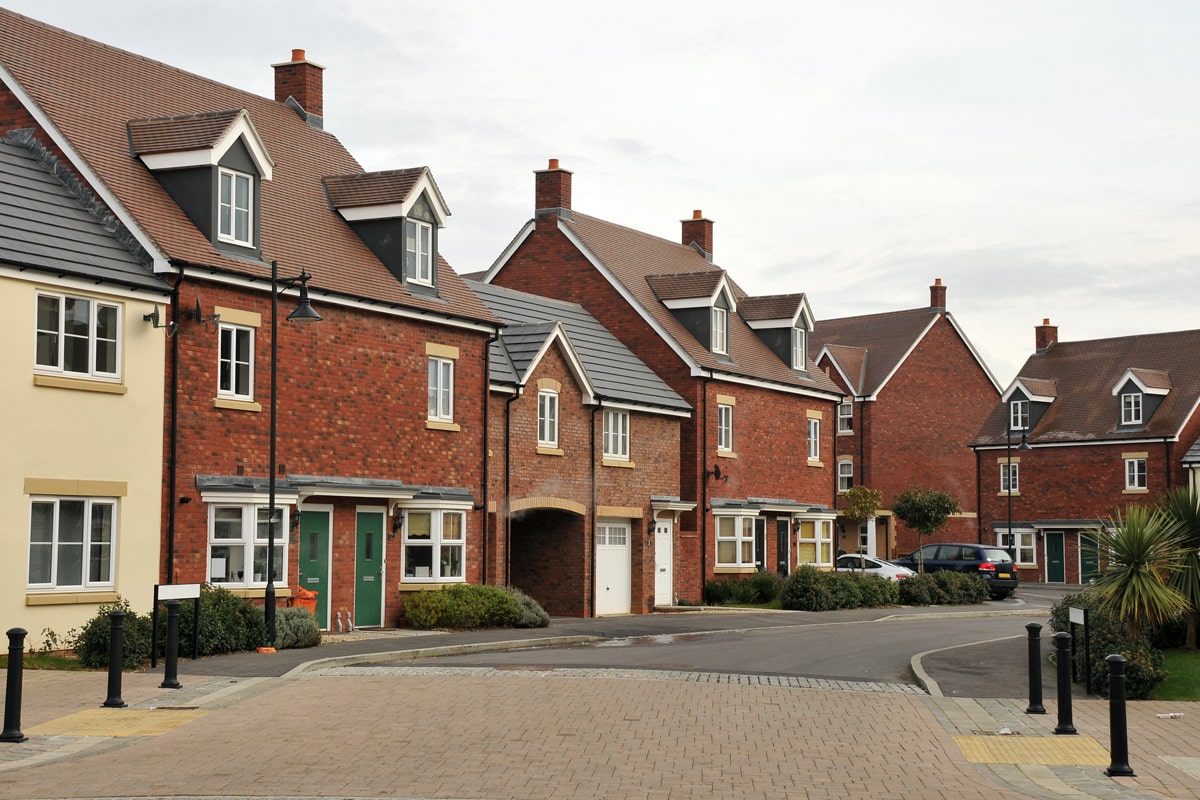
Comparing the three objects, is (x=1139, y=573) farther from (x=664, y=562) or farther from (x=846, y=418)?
(x=846, y=418)

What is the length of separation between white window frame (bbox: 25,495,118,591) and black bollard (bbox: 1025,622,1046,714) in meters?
13.8

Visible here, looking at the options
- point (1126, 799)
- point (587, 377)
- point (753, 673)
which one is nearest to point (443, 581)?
point (587, 377)

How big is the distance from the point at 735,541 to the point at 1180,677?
22.4 meters

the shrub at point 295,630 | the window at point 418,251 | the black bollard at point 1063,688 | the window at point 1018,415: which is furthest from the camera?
the window at point 1018,415

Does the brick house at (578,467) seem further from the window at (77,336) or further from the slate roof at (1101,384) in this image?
the slate roof at (1101,384)

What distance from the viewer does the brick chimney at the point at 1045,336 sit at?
6544cm

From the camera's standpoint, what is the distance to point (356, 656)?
21.4m

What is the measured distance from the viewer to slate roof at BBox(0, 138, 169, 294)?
22.0 meters

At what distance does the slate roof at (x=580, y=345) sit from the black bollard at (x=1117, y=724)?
70.1 feet

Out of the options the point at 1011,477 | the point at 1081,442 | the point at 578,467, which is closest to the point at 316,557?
the point at 578,467

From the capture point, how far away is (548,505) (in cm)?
3419

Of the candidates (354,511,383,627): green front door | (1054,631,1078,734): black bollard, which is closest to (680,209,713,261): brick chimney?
(354,511,383,627): green front door

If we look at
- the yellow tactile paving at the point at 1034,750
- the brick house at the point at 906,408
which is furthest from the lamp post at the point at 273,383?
the brick house at the point at 906,408

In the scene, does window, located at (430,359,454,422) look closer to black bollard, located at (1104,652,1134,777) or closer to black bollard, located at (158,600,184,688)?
black bollard, located at (158,600,184,688)
